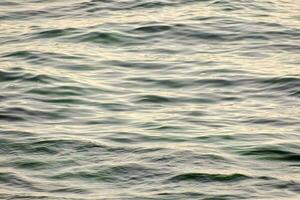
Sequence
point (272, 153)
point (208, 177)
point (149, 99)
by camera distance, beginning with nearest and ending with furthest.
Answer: point (208, 177)
point (272, 153)
point (149, 99)

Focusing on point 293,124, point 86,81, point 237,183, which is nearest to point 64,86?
point 86,81

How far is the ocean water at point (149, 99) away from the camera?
788cm

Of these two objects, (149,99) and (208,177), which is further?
(149,99)

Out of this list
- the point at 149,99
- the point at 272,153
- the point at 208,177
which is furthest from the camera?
the point at 149,99

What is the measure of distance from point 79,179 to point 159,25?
5.05 m

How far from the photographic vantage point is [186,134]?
29.7 feet

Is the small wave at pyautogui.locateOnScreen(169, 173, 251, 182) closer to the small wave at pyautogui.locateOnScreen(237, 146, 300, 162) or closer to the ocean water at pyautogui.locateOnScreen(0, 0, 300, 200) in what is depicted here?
the ocean water at pyautogui.locateOnScreen(0, 0, 300, 200)

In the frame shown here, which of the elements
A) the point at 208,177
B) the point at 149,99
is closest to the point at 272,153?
the point at 208,177

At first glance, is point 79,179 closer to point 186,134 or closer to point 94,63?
point 186,134

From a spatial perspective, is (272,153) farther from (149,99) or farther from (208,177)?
(149,99)

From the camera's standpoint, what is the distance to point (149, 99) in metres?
10.1

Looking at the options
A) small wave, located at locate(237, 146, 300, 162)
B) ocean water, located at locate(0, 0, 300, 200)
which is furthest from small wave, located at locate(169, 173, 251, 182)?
small wave, located at locate(237, 146, 300, 162)

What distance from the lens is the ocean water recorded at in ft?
25.8

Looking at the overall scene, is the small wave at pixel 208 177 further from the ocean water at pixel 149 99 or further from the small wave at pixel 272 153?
the small wave at pixel 272 153
